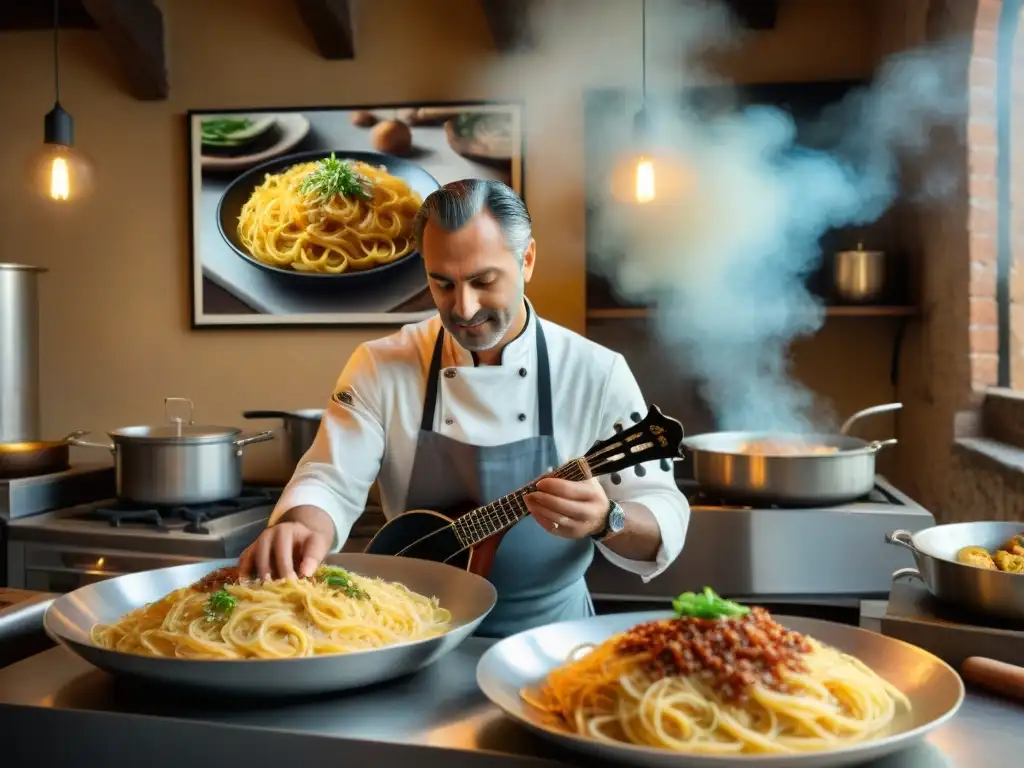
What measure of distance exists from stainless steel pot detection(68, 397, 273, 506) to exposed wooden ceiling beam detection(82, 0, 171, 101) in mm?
1803

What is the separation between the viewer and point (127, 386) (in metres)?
4.73

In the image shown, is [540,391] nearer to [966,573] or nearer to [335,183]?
[966,573]

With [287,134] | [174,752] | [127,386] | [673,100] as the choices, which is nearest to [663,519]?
[174,752]

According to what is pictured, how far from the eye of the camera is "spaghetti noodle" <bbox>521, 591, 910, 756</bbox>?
39.9 inches

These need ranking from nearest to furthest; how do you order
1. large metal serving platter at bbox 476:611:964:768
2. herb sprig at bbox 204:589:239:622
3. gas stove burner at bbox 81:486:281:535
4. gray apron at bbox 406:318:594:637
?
1. large metal serving platter at bbox 476:611:964:768
2. herb sprig at bbox 204:589:239:622
3. gray apron at bbox 406:318:594:637
4. gas stove burner at bbox 81:486:281:535

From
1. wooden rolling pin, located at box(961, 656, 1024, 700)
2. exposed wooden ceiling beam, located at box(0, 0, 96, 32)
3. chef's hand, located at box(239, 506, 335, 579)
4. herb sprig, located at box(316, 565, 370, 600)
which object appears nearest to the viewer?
wooden rolling pin, located at box(961, 656, 1024, 700)

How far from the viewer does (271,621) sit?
1.33 metres

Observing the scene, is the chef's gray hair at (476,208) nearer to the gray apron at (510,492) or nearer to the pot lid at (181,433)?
the gray apron at (510,492)

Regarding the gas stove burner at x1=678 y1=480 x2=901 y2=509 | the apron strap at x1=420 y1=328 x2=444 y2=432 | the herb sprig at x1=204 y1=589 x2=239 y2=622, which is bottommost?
the gas stove burner at x1=678 y1=480 x2=901 y2=509

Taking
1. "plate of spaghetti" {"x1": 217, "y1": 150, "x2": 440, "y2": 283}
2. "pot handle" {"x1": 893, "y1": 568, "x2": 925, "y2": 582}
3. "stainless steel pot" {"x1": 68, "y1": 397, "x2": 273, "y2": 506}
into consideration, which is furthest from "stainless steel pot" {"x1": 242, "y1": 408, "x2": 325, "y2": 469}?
"pot handle" {"x1": 893, "y1": 568, "x2": 925, "y2": 582}

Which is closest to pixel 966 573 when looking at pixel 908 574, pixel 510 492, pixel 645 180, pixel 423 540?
pixel 908 574

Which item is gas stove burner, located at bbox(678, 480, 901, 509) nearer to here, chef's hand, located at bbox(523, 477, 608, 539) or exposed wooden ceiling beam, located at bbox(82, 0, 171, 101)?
chef's hand, located at bbox(523, 477, 608, 539)

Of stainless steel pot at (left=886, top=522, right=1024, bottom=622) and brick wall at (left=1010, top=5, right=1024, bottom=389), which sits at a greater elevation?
brick wall at (left=1010, top=5, right=1024, bottom=389)

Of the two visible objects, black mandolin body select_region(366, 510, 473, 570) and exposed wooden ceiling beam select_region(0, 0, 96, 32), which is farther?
exposed wooden ceiling beam select_region(0, 0, 96, 32)
